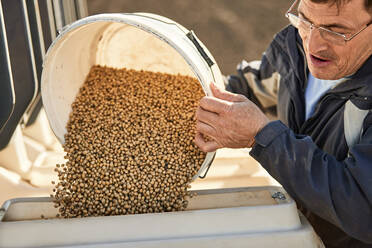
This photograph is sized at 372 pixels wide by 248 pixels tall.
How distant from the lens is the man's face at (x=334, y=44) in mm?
1377

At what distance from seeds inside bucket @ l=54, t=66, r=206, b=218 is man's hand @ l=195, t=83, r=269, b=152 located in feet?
0.36

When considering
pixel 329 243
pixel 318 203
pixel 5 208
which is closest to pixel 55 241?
pixel 5 208

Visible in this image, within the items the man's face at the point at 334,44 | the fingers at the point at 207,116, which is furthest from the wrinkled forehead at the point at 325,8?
the fingers at the point at 207,116

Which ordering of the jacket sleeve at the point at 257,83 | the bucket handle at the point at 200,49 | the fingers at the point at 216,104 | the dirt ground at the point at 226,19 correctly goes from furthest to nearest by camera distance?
the dirt ground at the point at 226,19, the jacket sleeve at the point at 257,83, the bucket handle at the point at 200,49, the fingers at the point at 216,104

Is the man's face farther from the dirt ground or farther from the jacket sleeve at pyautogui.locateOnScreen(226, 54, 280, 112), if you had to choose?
the dirt ground

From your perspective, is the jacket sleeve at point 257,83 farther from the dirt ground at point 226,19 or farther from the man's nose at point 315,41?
the dirt ground at point 226,19

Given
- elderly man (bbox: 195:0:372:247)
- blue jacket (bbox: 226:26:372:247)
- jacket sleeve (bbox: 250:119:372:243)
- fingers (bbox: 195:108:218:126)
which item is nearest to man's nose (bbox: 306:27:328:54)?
elderly man (bbox: 195:0:372:247)

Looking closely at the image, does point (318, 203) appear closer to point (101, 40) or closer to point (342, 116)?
point (342, 116)

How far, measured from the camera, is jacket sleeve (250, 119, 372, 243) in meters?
1.33

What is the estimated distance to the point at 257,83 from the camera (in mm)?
2188

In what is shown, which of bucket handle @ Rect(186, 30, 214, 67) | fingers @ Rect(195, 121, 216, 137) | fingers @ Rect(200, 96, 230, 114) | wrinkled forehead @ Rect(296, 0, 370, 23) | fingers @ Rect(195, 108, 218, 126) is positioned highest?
wrinkled forehead @ Rect(296, 0, 370, 23)

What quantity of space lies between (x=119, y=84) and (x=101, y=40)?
223 millimetres

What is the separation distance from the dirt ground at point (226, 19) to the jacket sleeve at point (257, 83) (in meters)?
1.01

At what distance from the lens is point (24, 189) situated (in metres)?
1.98
